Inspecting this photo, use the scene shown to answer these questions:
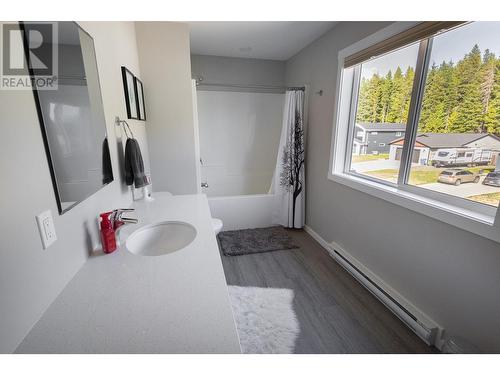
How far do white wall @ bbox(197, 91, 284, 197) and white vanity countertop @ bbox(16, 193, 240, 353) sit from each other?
9.49ft

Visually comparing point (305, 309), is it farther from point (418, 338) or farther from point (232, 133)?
point (232, 133)

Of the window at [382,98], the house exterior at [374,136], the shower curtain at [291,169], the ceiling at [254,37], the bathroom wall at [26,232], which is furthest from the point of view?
the shower curtain at [291,169]

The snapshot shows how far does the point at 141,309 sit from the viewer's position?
2.36ft

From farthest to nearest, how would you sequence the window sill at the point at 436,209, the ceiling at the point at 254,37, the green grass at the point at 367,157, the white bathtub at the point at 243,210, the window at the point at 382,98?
the white bathtub at the point at 243,210
the ceiling at the point at 254,37
the green grass at the point at 367,157
the window at the point at 382,98
the window sill at the point at 436,209

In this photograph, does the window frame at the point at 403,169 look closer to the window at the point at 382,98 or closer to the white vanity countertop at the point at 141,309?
the window at the point at 382,98

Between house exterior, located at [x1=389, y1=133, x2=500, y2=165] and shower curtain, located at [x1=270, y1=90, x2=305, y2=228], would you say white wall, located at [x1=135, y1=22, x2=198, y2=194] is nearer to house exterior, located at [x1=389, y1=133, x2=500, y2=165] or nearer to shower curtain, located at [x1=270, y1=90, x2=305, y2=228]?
shower curtain, located at [x1=270, y1=90, x2=305, y2=228]

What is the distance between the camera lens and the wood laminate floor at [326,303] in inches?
57.6

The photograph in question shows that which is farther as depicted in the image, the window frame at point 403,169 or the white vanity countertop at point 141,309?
the window frame at point 403,169

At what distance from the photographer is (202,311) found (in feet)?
2.31

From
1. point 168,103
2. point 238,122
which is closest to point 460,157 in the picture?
point 168,103

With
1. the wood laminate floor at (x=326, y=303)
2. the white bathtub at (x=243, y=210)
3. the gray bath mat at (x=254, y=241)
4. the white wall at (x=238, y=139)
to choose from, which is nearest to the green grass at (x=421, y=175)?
the wood laminate floor at (x=326, y=303)

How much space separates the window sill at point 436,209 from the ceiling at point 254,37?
170 cm

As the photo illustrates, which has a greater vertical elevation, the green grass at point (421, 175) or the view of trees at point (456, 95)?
the view of trees at point (456, 95)

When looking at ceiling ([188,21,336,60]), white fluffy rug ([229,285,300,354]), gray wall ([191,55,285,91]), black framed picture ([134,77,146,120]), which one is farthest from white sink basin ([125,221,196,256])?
gray wall ([191,55,285,91])
